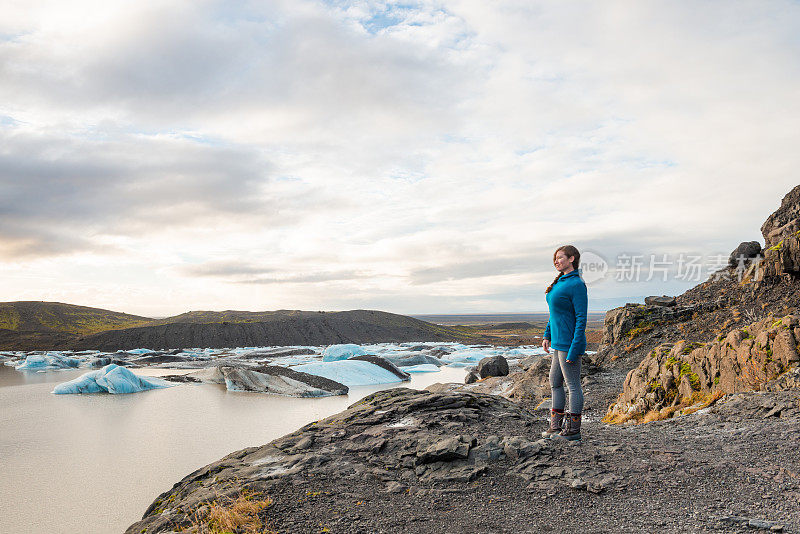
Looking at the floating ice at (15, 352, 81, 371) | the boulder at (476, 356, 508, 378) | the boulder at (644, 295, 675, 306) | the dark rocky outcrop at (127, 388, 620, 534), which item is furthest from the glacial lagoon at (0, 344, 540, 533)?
the floating ice at (15, 352, 81, 371)

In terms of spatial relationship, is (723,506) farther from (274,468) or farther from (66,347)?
(66,347)

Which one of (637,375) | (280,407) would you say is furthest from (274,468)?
(280,407)

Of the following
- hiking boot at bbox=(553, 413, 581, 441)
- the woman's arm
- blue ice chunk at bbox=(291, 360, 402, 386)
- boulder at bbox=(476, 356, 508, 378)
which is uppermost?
the woman's arm

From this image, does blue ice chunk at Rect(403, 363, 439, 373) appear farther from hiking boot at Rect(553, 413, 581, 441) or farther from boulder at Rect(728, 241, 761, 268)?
hiking boot at Rect(553, 413, 581, 441)

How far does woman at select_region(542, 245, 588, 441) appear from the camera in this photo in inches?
207

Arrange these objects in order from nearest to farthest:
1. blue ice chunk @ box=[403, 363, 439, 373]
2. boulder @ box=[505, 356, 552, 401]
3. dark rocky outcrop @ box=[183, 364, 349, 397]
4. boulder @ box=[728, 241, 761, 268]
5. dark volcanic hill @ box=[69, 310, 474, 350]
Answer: boulder @ box=[505, 356, 552, 401], boulder @ box=[728, 241, 761, 268], dark rocky outcrop @ box=[183, 364, 349, 397], blue ice chunk @ box=[403, 363, 439, 373], dark volcanic hill @ box=[69, 310, 474, 350]

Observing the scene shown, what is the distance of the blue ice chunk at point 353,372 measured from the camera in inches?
1063

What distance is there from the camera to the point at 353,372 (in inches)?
1101

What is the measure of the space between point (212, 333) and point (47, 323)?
53.7m

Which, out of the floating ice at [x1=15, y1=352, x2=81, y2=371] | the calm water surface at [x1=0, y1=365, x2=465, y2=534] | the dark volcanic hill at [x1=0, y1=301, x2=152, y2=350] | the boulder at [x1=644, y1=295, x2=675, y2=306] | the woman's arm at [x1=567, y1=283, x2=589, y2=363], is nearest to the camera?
the woman's arm at [x1=567, y1=283, x2=589, y2=363]

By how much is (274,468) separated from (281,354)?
46.6 meters

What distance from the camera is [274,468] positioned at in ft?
18.7

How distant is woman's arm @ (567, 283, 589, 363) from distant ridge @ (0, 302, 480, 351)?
69.7 m

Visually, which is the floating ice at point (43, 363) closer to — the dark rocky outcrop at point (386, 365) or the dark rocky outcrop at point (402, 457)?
the dark rocky outcrop at point (386, 365)
